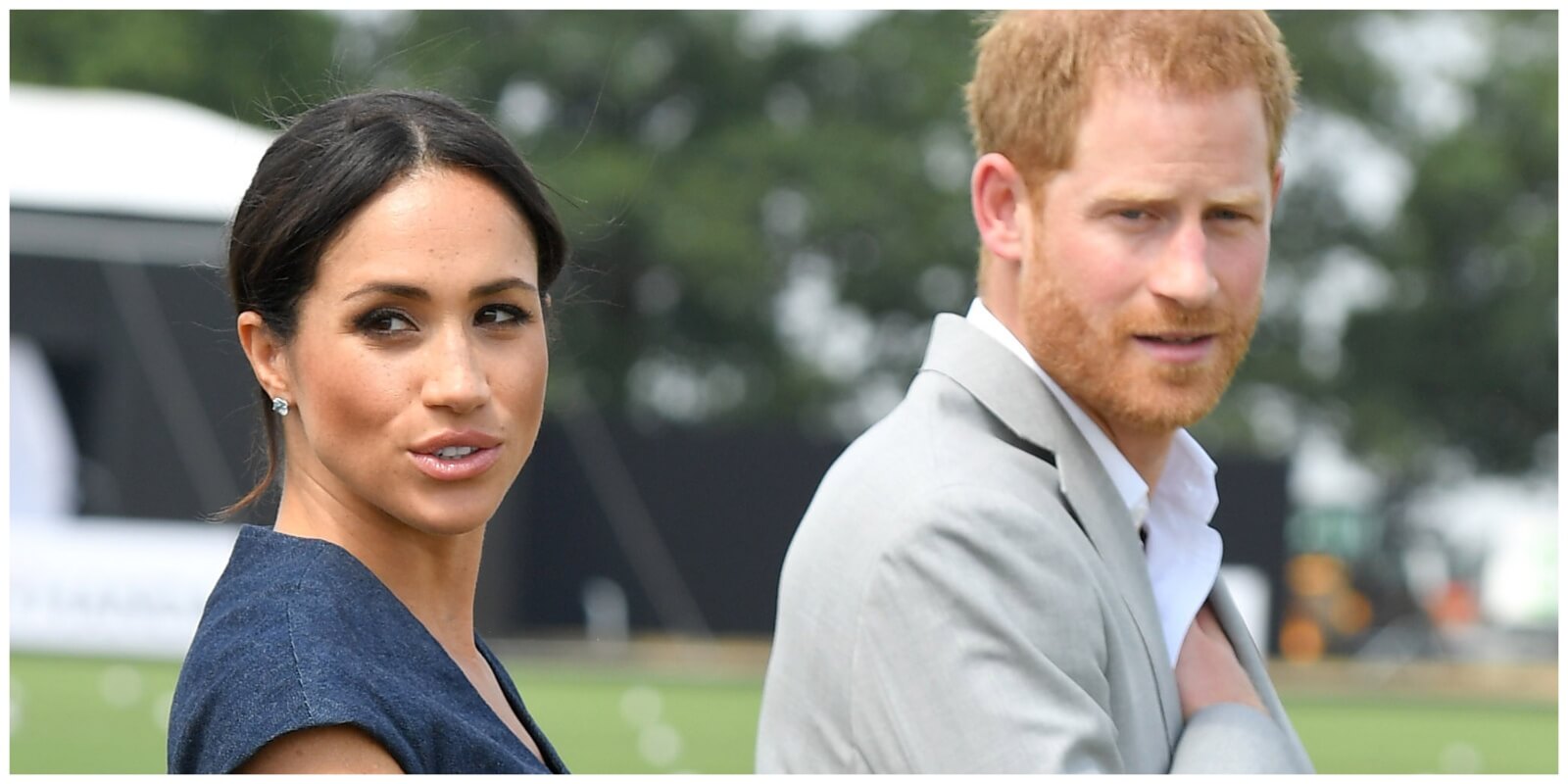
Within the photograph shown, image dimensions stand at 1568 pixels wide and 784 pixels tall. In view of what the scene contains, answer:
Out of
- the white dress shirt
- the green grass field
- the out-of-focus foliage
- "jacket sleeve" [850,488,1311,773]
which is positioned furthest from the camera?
the out-of-focus foliage

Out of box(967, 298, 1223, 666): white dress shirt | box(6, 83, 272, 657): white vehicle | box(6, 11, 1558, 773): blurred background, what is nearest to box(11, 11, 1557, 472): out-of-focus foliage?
box(6, 11, 1558, 773): blurred background

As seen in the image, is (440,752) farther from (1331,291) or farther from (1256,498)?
(1331,291)

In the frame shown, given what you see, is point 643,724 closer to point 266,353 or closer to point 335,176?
point 266,353

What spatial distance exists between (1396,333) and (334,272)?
30245mm

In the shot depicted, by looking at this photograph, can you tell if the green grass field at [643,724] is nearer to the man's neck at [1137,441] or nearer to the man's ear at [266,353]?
the man's ear at [266,353]

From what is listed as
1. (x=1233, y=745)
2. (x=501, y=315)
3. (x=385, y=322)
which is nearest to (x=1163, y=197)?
(x=1233, y=745)

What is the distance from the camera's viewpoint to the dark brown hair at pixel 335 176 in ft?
7.25

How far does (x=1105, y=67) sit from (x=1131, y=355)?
31 centimetres

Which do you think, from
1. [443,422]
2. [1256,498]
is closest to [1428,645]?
[1256,498]

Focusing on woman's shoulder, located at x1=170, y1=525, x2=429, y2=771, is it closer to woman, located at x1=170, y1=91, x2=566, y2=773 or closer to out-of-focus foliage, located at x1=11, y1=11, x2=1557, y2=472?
woman, located at x1=170, y1=91, x2=566, y2=773

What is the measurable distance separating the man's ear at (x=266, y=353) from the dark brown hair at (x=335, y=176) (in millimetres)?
14

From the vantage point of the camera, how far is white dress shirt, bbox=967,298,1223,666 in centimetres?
237

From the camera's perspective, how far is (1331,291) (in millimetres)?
31078

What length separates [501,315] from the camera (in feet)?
7.43
